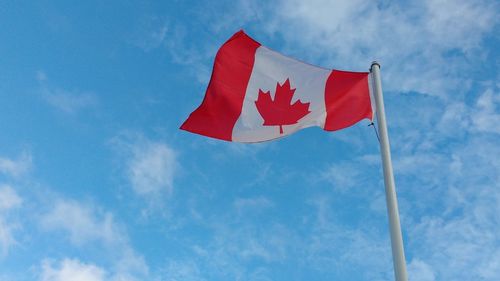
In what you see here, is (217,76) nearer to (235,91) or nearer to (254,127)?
(235,91)

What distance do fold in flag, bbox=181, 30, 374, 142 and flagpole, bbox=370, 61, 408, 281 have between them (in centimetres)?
71

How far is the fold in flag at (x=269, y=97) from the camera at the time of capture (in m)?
12.6

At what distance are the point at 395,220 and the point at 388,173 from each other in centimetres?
97

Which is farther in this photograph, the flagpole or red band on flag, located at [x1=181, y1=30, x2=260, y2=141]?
red band on flag, located at [x1=181, y1=30, x2=260, y2=141]

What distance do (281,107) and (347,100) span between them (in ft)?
4.70

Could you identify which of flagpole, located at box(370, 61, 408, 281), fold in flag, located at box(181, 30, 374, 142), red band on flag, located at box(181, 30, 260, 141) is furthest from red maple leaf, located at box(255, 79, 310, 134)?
flagpole, located at box(370, 61, 408, 281)

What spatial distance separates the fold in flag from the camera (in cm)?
1255

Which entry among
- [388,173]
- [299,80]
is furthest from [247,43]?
[388,173]

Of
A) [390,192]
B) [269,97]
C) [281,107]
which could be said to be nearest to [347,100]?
[281,107]

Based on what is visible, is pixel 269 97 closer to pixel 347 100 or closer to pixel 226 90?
pixel 226 90

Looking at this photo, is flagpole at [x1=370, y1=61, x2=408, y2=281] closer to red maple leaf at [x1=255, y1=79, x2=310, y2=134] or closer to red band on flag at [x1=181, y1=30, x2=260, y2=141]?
red maple leaf at [x1=255, y1=79, x2=310, y2=134]

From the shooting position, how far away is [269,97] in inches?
528

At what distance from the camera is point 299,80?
43.8ft

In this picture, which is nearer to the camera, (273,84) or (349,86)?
(349,86)
